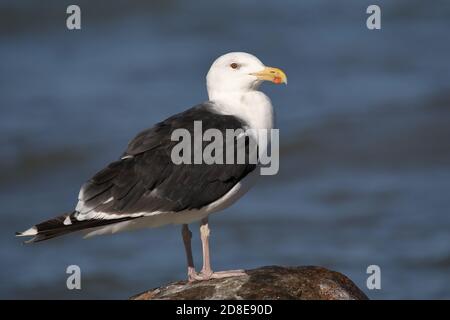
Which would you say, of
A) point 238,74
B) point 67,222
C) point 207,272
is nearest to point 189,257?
point 207,272

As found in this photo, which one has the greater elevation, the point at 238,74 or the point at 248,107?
the point at 238,74

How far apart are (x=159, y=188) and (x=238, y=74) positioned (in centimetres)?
143

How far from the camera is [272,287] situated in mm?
8242

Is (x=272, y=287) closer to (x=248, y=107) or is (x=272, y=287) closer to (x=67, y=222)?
(x=67, y=222)

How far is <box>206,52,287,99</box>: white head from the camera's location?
942 cm

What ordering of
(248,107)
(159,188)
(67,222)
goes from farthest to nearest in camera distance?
(248,107), (159,188), (67,222)

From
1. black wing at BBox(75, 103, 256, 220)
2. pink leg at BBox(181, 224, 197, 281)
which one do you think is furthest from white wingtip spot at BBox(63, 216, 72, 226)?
pink leg at BBox(181, 224, 197, 281)

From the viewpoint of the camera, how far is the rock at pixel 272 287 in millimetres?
8211

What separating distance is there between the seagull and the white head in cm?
37

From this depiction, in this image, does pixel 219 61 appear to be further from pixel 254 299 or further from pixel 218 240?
pixel 218 240

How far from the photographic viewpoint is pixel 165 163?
8.69m

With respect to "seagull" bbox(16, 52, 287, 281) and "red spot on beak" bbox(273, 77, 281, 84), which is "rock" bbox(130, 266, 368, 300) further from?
"red spot on beak" bbox(273, 77, 281, 84)

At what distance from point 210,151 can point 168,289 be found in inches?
46.8

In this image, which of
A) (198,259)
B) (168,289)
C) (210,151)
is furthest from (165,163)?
(198,259)
